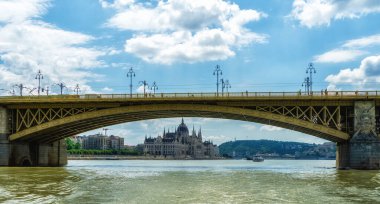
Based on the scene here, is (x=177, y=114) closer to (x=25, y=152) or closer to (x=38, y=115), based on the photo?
(x=38, y=115)

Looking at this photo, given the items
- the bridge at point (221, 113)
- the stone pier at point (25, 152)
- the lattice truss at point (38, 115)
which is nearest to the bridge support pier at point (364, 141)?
the bridge at point (221, 113)

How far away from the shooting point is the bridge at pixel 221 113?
66.6 m

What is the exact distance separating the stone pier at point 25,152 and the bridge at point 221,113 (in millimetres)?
142

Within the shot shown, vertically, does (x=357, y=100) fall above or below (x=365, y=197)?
above

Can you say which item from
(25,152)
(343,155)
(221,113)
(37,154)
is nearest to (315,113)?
(343,155)

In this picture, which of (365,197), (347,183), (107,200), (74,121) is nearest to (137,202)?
(107,200)

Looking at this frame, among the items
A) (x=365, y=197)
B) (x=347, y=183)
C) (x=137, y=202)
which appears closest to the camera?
(x=137, y=202)

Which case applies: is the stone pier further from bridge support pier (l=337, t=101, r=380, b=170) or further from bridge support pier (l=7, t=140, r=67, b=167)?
bridge support pier (l=337, t=101, r=380, b=170)

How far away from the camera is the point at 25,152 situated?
81875 millimetres

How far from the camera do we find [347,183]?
45.6 m

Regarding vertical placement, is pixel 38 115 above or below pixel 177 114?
below

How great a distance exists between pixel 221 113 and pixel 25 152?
103 feet

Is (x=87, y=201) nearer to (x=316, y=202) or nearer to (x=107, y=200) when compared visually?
(x=107, y=200)

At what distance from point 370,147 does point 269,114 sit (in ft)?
43.0
